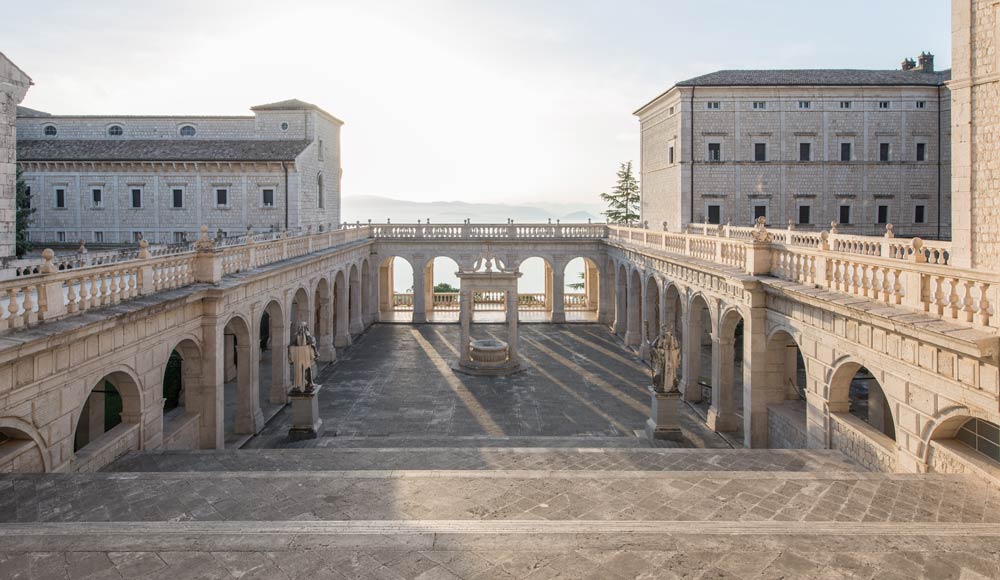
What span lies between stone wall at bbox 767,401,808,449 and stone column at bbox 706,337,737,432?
8.43 ft

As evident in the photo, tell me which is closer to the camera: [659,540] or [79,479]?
[659,540]

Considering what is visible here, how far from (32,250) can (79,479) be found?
116 ft

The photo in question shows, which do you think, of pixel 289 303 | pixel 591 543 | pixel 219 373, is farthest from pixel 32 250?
pixel 591 543

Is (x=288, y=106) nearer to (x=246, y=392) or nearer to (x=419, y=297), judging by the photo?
(x=419, y=297)

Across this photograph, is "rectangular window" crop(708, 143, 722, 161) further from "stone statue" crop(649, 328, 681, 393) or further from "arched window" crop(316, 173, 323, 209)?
"stone statue" crop(649, 328, 681, 393)

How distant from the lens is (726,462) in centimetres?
1155

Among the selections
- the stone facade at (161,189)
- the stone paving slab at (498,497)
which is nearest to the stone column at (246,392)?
the stone paving slab at (498,497)

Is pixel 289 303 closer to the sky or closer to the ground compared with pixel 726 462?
closer to the sky

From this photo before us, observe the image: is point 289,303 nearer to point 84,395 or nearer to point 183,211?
point 84,395

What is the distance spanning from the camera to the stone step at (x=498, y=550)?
6.21 m

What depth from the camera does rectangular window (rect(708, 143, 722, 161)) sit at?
130 ft

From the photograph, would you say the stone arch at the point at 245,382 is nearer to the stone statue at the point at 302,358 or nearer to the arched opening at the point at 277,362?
the stone statue at the point at 302,358

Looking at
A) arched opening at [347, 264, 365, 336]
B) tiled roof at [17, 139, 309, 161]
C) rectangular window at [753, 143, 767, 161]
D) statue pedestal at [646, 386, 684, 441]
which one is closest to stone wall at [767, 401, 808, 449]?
statue pedestal at [646, 386, 684, 441]

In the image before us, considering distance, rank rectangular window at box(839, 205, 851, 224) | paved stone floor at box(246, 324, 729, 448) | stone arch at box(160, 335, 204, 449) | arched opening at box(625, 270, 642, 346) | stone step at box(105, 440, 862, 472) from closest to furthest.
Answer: stone step at box(105, 440, 862, 472)
stone arch at box(160, 335, 204, 449)
paved stone floor at box(246, 324, 729, 448)
arched opening at box(625, 270, 642, 346)
rectangular window at box(839, 205, 851, 224)
